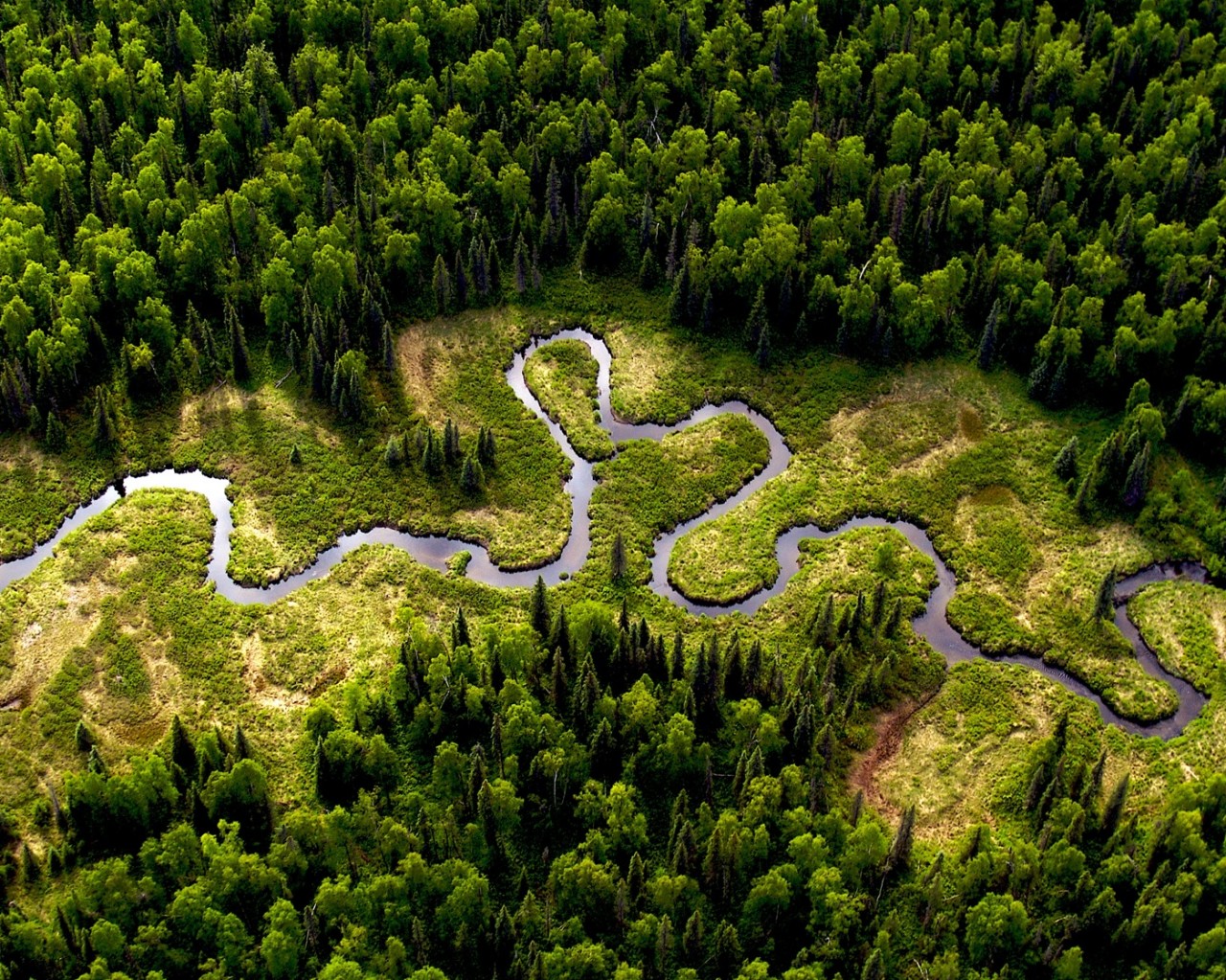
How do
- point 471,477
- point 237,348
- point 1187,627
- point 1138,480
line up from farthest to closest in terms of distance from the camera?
point 237,348
point 471,477
point 1138,480
point 1187,627

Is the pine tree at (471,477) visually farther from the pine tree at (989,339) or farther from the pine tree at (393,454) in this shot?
the pine tree at (989,339)

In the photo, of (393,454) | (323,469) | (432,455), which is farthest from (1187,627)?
(323,469)

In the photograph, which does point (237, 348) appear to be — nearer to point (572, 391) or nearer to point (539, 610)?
point (572, 391)

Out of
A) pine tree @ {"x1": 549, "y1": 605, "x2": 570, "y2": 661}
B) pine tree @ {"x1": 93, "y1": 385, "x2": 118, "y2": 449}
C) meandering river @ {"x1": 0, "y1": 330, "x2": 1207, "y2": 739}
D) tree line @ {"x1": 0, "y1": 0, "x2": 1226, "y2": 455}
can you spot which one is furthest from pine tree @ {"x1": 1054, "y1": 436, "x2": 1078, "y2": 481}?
pine tree @ {"x1": 93, "y1": 385, "x2": 118, "y2": 449}

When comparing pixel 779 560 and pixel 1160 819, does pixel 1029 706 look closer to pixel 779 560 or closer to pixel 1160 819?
pixel 1160 819

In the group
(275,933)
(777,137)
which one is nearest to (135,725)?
(275,933)

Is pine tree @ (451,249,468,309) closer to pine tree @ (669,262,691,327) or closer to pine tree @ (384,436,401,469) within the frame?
pine tree @ (669,262,691,327)

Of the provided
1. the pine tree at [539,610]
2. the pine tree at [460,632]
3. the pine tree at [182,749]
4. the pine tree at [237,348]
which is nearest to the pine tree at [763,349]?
the pine tree at [539,610]
